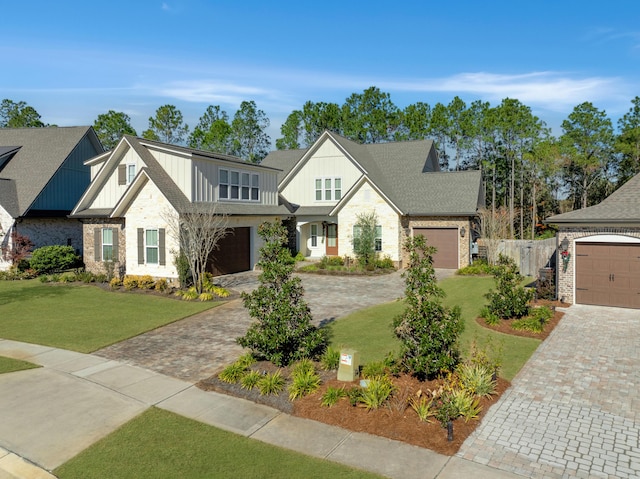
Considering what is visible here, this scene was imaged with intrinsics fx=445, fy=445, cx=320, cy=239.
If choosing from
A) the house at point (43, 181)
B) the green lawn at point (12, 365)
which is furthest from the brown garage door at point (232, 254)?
the green lawn at point (12, 365)

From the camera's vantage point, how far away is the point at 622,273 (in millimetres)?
16297

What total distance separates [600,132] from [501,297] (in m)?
42.2

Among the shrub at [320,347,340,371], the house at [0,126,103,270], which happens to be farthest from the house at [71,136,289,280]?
the shrub at [320,347,340,371]

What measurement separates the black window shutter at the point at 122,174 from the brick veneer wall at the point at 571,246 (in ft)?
68.5

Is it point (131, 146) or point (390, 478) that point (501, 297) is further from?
point (131, 146)

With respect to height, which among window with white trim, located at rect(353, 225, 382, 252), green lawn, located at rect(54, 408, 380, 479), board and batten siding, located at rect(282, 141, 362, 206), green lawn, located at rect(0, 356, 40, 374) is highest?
board and batten siding, located at rect(282, 141, 362, 206)

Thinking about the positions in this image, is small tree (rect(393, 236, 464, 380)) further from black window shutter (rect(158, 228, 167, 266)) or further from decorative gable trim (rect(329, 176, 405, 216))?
decorative gable trim (rect(329, 176, 405, 216))

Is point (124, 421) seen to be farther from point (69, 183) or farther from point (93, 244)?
point (69, 183)

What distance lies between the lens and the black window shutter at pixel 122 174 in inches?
931

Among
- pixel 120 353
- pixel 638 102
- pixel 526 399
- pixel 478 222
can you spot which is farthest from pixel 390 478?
pixel 638 102

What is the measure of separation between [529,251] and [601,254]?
7827mm

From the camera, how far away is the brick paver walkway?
259 inches

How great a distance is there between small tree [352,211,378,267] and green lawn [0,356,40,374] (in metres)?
18.2

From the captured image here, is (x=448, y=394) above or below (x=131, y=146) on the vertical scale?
below
